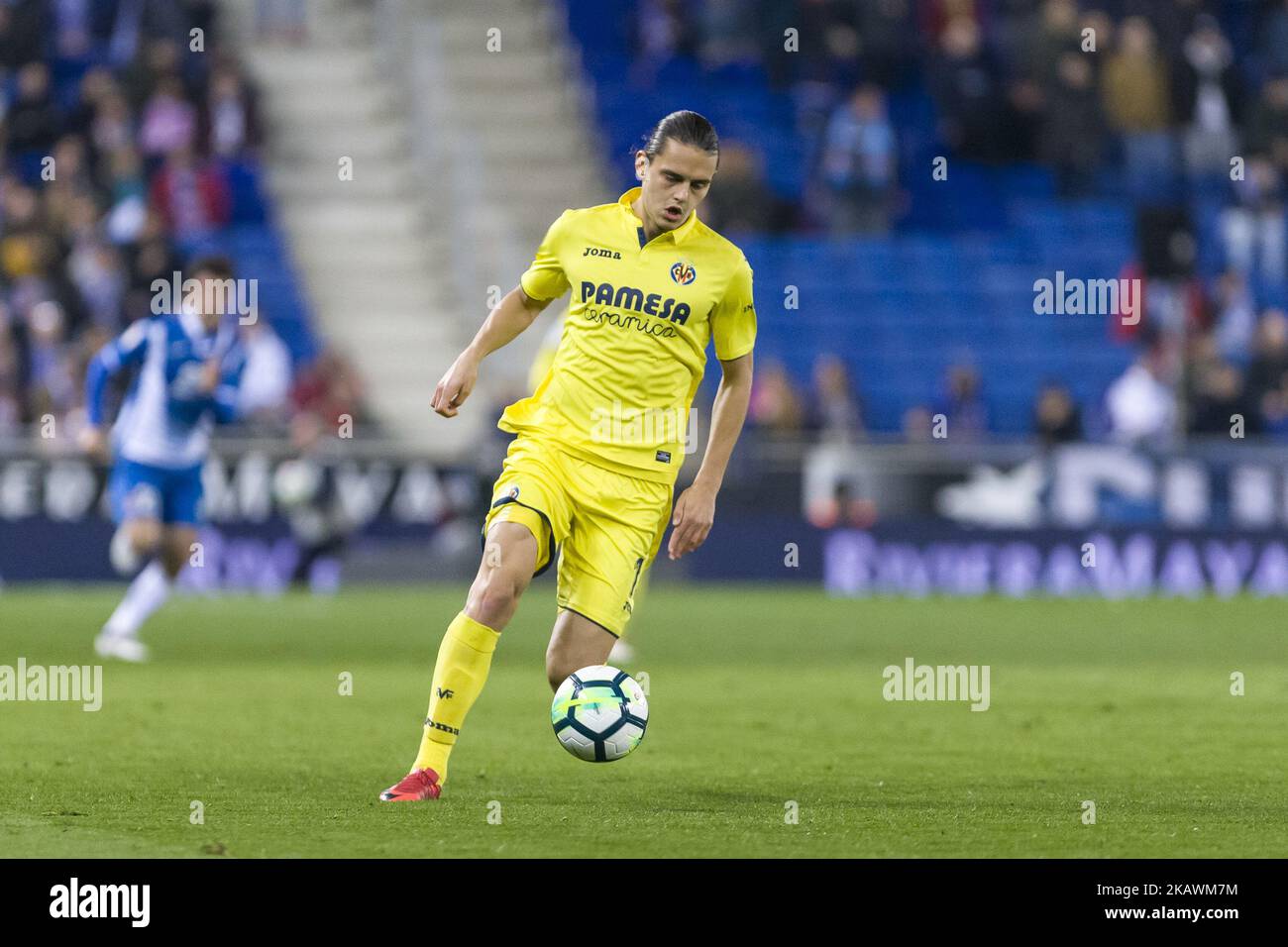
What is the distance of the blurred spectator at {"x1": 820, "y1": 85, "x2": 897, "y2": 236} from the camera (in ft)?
81.9

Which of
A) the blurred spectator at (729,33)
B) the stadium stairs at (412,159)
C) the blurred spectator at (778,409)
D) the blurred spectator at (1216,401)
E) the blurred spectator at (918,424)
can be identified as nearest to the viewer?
the blurred spectator at (1216,401)

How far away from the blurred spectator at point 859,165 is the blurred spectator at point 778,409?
3248 millimetres

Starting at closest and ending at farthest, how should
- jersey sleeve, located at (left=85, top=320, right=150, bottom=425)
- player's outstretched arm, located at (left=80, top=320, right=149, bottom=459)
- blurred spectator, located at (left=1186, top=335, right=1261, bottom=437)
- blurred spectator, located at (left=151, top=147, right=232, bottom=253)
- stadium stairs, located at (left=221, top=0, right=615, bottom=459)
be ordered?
player's outstretched arm, located at (left=80, top=320, right=149, bottom=459), jersey sleeve, located at (left=85, top=320, right=150, bottom=425), blurred spectator, located at (left=1186, top=335, right=1261, bottom=437), blurred spectator, located at (left=151, top=147, right=232, bottom=253), stadium stairs, located at (left=221, top=0, right=615, bottom=459)

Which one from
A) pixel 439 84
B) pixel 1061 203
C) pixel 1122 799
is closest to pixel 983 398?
pixel 1061 203

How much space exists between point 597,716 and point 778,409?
14675 mm

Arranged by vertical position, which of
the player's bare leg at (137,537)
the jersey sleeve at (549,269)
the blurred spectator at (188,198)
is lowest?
the jersey sleeve at (549,269)

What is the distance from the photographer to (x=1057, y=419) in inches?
879

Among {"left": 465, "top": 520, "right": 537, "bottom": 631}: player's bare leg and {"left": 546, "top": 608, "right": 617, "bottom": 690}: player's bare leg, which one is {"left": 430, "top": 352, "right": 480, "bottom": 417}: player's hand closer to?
Result: {"left": 465, "top": 520, "right": 537, "bottom": 631}: player's bare leg

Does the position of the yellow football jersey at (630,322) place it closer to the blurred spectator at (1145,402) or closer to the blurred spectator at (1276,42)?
the blurred spectator at (1145,402)

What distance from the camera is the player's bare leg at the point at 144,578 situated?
14.9 metres

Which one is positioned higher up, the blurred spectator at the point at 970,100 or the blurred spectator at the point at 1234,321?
the blurred spectator at the point at 970,100

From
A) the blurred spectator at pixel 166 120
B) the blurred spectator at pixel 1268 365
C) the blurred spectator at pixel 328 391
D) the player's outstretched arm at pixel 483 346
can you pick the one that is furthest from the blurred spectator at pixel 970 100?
the player's outstretched arm at pixel 483 346

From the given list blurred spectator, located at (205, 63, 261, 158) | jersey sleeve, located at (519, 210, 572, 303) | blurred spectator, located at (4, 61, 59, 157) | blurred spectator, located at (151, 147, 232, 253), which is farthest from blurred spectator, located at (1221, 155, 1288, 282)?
jersey sleeve, located at (519, 210, 572, 303)

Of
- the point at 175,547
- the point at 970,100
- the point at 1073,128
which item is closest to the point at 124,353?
the point at 175,547
